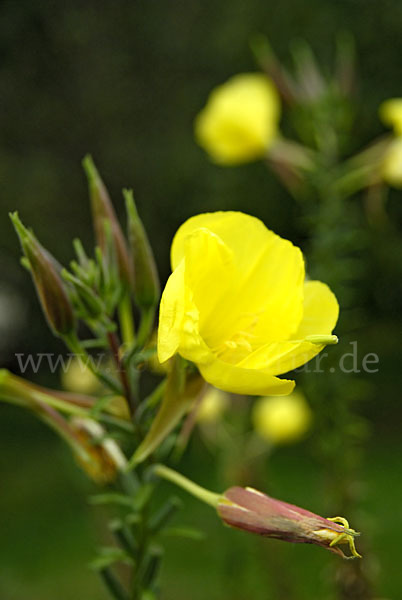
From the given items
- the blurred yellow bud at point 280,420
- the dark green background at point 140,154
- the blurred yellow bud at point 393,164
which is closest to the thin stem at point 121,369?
the blurred yellow bud at point 393,164

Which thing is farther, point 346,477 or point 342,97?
point 342,97

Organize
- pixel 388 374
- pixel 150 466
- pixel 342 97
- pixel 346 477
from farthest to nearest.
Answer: pixel 388 374, pixel 342 97, pixel 346 477, pixel 150 466

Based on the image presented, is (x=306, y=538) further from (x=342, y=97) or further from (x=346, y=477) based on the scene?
(x=342, y=97)

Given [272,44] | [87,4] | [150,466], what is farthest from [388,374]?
[150,466]

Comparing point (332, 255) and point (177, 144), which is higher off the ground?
point (332, 255)

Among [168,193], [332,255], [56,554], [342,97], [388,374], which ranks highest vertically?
[342,97]

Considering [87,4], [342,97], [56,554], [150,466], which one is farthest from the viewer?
[87,4]

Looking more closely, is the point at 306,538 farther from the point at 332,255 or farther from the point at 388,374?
the point at 388,374
